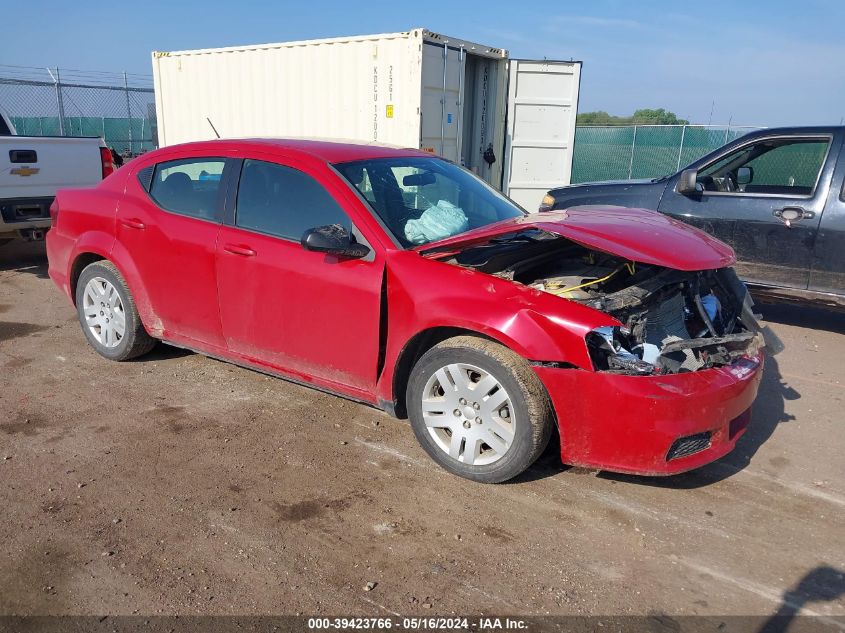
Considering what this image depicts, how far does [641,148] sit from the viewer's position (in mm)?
18859

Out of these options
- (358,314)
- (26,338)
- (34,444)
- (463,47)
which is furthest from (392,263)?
(463,47)

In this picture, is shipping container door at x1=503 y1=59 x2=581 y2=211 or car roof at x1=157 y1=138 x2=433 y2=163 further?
shipping container door at x1=503 y1=59 x2=581 y2=211

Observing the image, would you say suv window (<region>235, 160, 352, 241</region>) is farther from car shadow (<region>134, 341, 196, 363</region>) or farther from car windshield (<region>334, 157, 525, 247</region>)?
car shadow (<region>134, 341, 196, 363</region>)

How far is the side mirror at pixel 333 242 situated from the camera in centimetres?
371

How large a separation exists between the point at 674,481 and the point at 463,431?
3.85 feet

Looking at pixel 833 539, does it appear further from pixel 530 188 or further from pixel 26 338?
pixel 530 188

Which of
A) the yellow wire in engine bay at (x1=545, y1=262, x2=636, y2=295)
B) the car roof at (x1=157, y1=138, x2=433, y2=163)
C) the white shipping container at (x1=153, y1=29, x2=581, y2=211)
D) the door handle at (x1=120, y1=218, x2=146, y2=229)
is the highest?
the white shipping container at (x1=153, y1=29, x2=581, y2=211)

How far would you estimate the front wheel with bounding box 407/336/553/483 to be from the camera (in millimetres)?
3361

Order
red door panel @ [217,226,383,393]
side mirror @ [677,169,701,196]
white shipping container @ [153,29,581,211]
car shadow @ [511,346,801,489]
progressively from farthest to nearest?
white shipping container @ [153,29,581,211], side mirror @ [677,169,701,196], red door panel @ [217,226,383,393], car shadow @ [511,346,801,489]

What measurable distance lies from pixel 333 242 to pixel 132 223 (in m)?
1.90

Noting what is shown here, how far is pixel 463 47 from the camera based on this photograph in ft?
31.5

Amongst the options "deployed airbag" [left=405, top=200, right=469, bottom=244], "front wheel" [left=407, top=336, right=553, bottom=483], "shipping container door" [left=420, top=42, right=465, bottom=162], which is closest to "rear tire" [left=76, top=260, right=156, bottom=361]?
"deployed airbag" [left=405, top=200, right=469, bottom=244]

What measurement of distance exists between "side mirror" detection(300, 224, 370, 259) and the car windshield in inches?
9.1

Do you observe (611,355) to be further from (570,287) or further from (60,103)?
(60,103)
